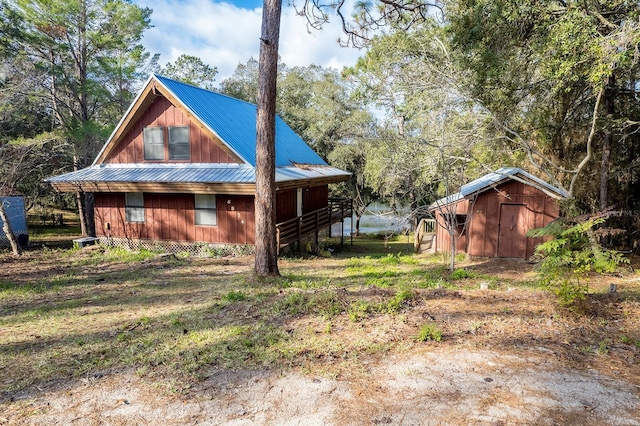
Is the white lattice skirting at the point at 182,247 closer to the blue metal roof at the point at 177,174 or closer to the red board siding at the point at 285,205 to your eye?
the red board siding at the point at 285,205

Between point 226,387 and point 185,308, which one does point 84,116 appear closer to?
point 185,308

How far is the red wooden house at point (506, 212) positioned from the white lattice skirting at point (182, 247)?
713 centimetres

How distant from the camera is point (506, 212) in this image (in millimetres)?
13891

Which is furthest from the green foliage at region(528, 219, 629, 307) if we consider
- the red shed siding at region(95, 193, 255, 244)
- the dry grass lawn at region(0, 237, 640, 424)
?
the red shed siding at region(95, 193, 255, 244)

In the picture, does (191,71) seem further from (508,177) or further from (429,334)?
(429,334)

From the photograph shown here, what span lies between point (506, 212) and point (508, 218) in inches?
8.7

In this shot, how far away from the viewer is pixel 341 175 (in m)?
20.3

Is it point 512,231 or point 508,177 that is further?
point 512,231

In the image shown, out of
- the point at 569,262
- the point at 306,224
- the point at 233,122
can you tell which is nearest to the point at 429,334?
the point at 569,262

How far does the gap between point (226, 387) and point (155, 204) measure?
41.2ft

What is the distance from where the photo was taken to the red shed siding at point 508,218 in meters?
13.5

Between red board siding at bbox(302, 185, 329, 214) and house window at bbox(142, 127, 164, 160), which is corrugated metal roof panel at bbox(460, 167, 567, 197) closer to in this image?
red board siding at bbox(302, 185, 329, 214)

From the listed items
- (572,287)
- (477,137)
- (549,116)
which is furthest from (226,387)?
(549,116)

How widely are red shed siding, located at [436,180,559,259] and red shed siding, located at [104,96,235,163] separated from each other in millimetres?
9272
